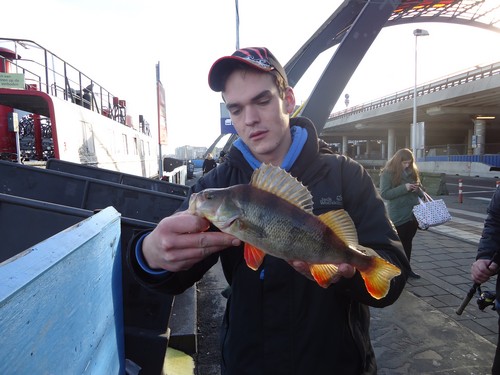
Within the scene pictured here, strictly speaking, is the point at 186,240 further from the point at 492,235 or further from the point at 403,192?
the point at 403,192

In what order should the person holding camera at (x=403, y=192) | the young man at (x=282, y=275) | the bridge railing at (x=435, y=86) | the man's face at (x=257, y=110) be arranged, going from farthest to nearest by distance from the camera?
the bridge railing at (x=435, y=86) → the person holding camera at (x=403, y=192) → the man's face at (x=257, y=110) → the young man at (x=282, y=275)

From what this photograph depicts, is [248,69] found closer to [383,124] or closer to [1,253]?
[1,253]

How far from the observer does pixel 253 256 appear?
1.50m

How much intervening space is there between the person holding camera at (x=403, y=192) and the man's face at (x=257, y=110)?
4.33 m

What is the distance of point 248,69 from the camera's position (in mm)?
1813

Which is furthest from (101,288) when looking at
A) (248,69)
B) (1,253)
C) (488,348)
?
(488,348)

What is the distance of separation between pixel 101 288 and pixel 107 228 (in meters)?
0.33

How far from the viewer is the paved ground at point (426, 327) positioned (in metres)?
3.45

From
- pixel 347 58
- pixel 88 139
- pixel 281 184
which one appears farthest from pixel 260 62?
pixel 88 139

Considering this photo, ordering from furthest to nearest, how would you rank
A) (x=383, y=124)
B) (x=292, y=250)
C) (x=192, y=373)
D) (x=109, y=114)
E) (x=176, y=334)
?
(x=383, y=124) < (x=109, y=114) < (x=176, y=334) < (x=192, y=373) < (x=292, y=250)

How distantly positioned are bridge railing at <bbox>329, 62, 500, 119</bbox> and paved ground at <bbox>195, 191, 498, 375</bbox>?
29134mm

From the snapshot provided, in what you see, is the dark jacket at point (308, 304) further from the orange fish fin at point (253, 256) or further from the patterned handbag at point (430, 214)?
the patterned handbag at point (430, 214)

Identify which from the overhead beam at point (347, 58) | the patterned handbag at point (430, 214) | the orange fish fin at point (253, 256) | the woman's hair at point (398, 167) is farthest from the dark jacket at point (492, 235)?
the overhead beam at point (347, 58)

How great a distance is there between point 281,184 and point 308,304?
2.28ft
